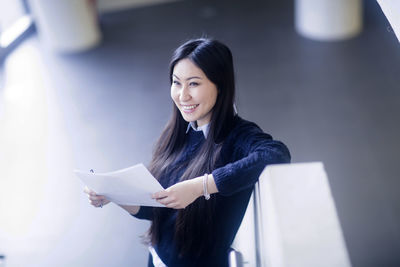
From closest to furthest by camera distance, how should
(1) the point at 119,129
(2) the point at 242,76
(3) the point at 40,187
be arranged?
(3) the point at 40,187, (1) the point at 119,129, (2) the point at 242,76

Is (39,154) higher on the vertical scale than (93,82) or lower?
lower

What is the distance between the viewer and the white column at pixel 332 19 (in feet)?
14.2

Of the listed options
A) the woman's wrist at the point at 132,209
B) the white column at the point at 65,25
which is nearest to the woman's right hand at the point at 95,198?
the woman's wrist at the point at 132,209

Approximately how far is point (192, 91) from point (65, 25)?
156 inches

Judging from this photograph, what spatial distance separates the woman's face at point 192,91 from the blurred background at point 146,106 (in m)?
0.33

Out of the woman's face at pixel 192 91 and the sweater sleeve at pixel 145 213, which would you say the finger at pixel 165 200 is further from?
the sweater sleeve at pixel 145 213

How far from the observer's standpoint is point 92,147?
2248mm

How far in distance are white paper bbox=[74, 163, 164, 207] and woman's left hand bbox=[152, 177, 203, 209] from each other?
0.02m

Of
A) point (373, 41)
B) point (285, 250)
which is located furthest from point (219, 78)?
point (373, 41)

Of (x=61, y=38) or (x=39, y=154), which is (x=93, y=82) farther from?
(x=61, y=38)

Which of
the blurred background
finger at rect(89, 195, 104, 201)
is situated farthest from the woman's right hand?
the blurred background

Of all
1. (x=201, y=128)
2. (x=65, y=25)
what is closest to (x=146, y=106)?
(x=201, y=128)

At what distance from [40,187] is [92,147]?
12.0 inches

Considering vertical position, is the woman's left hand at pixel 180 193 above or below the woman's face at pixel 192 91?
below
